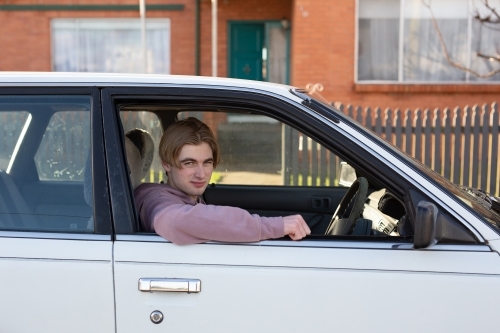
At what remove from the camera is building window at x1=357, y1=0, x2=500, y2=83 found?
11.0 m

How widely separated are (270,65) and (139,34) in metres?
2.59

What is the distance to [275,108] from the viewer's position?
2527 mm

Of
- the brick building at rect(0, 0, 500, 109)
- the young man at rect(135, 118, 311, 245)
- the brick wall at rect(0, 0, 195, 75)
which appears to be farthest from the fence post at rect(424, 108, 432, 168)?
the young man at rect(135, 118, 311, 245)

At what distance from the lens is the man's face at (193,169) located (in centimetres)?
283

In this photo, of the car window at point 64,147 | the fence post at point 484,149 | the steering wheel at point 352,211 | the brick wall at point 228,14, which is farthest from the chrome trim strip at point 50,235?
the brick wall at point 228,14

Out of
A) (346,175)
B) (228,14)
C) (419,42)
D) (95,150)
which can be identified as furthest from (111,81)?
(228,14)

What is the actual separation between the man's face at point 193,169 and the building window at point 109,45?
10020 mm

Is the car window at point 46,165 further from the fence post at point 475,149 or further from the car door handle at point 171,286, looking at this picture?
the fence post at point 475,149

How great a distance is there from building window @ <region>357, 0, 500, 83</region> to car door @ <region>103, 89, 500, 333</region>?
9007 mm

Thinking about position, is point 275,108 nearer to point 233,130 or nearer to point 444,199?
point 444,199

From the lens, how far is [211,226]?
2432 millimetres

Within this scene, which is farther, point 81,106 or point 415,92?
point 415,92

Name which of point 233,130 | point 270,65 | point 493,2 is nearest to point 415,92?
point 493,2

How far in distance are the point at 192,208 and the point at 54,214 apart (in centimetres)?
54
